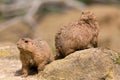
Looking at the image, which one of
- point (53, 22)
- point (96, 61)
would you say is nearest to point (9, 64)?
point (96, 61)

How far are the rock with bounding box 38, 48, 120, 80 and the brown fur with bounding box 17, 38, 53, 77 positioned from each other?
175 mm

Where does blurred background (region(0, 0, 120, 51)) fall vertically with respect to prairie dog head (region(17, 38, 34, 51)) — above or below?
below

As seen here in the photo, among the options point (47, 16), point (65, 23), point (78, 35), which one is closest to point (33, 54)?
point (78, 35)

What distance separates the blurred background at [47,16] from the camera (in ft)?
95.7

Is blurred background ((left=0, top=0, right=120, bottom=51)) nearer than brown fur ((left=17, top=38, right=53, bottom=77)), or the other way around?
brown fur ((left=17, top=38, right=53, bottom=77))

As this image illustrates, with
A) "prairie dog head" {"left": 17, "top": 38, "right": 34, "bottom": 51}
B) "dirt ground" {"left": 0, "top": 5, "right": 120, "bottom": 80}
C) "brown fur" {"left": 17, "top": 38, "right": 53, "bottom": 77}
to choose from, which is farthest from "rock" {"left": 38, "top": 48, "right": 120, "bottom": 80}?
"dirt ground" {"left": 0, "top": 5, "right": 120, "bottom": 80}

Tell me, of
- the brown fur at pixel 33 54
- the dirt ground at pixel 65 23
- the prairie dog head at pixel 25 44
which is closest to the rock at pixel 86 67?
the brown fur at pixel 33 54

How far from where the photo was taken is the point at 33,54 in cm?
Result: 948

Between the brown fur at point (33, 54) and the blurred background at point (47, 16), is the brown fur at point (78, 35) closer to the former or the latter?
the brown fur at point (33, 54)

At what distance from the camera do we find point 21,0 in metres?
32.0

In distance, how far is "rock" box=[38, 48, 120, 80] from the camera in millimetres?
9227

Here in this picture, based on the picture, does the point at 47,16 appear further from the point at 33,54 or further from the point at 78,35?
the point at 33,54

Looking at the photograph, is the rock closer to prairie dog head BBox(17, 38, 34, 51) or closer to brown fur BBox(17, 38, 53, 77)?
brown fur BBox(17, 38, 53, 77)

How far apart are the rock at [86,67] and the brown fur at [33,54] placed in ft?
0.57
